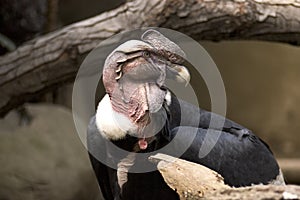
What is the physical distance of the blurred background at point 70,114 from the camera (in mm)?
3537

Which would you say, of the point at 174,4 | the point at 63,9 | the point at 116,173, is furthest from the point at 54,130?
the point at 116,173

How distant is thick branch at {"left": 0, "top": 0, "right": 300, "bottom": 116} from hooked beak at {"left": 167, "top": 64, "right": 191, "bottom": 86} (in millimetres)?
808

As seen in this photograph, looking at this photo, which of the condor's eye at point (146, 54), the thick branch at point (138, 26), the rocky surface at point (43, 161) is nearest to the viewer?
the condor's eye at point (146, 54)

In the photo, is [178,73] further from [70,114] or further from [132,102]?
[70,114]

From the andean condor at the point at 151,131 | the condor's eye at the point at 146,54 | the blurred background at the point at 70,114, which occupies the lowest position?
the blurred background at the point at 70,114

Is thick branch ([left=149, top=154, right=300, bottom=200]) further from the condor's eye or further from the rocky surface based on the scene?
the rocky surface

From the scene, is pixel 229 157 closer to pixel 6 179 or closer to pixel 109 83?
pixel 109 83

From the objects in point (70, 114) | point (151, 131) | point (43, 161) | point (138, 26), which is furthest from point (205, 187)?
point (70, 114)

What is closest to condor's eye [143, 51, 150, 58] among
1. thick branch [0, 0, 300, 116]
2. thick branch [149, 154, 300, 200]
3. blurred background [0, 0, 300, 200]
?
thick branch [149, 154, 300, 200]

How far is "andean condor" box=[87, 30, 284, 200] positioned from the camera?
1847mm

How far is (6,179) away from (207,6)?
4.43ft

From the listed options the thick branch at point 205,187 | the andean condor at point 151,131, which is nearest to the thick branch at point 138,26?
the andean condor at point 151,131

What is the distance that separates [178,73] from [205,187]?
0.36 m

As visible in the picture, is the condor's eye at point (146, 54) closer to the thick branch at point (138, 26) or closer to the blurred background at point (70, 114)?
the thick branch at point (138, 26)
